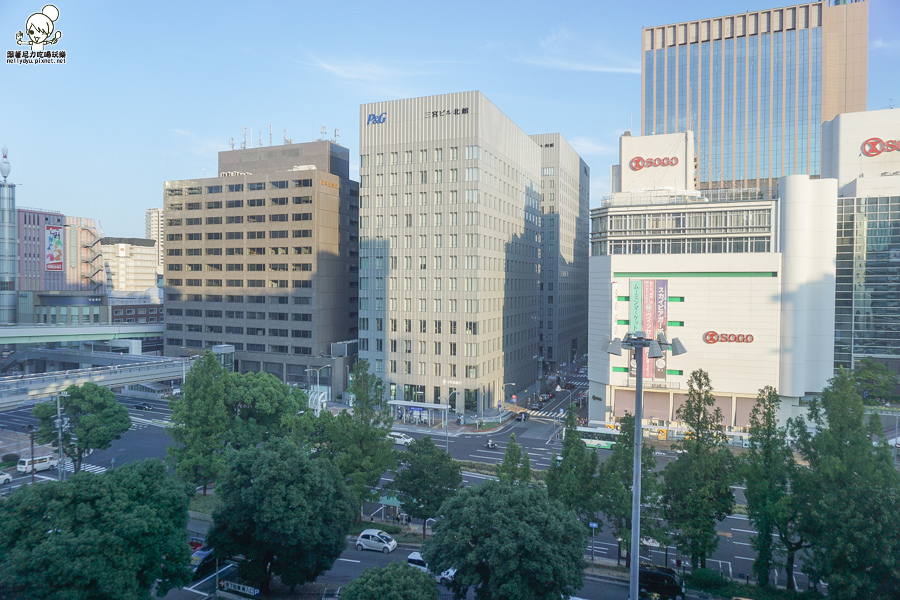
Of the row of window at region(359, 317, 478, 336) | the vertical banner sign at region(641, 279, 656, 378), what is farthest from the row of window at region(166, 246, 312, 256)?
the vertical banner sign at region(641, 279, 656, 378)

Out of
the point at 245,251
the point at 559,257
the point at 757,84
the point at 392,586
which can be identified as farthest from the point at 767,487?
the point at 757,84

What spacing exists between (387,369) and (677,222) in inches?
1759

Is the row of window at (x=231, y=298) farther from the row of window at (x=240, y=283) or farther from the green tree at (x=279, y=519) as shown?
the green tree at (x=279, y=519)

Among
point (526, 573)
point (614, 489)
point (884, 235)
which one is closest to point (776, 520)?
point (614, 489)

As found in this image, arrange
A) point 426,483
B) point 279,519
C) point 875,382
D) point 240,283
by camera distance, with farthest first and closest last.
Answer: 1. point 240,283
2. point 875,382
3. point 426,483
4. point 279,519

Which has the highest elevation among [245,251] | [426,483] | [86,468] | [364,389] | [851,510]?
[245,251]

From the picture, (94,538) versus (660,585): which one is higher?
(94,538)

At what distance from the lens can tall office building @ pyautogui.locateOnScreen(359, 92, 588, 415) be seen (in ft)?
271

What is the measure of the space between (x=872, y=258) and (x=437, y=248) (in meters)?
58.2

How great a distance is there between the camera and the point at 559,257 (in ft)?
446

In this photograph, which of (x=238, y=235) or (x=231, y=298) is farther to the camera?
(x=231, y=298)

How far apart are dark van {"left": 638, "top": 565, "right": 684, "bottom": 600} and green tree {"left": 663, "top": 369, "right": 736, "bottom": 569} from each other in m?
2.08

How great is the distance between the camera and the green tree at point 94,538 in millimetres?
23000

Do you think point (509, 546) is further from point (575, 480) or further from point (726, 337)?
point (726, 337)
